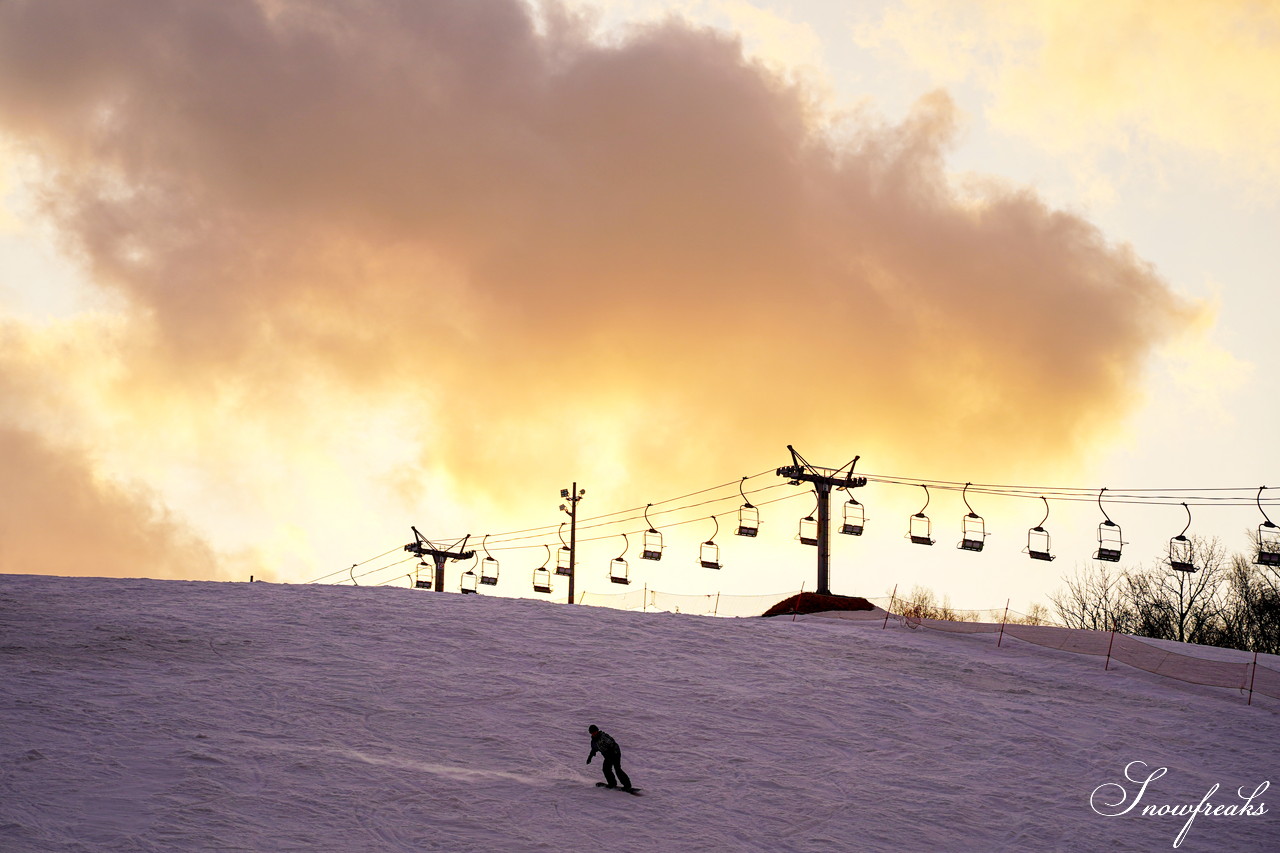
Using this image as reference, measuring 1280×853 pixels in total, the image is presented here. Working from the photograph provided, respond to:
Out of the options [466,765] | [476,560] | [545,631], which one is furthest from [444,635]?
[476,560]

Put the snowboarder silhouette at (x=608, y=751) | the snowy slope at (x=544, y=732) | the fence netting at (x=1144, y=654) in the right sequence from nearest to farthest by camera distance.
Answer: the snowy slope at (x=544, y=732) → the snowboarder silhouette at (x=608, y=751) → the fence netting at (x=1144, y=654)

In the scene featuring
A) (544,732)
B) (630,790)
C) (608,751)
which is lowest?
(630,790)

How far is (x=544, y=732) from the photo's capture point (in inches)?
858

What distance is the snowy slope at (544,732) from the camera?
16984mm

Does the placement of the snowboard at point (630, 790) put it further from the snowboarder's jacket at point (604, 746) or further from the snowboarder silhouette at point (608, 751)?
the snowboarder's jacket at point (604, 746)

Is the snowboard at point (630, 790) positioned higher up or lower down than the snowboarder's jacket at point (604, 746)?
lower down

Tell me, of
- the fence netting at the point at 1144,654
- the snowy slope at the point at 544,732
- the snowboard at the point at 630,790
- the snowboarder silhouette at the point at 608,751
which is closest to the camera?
the snowy slope at the point at 544,732

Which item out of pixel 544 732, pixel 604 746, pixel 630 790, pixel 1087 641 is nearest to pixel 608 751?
pixel 604 746

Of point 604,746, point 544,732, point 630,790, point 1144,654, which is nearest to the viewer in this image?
point 604,746

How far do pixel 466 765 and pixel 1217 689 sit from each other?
2193 cm

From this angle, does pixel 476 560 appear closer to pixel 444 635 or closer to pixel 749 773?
pixel 444 635

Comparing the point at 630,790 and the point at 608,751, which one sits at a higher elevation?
the point at 608,751

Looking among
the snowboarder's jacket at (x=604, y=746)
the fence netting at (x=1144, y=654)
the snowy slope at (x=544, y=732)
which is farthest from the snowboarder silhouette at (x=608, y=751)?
the fence netting at (x=1144, y=654)

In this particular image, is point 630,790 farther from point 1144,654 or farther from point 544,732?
point 1144,654
